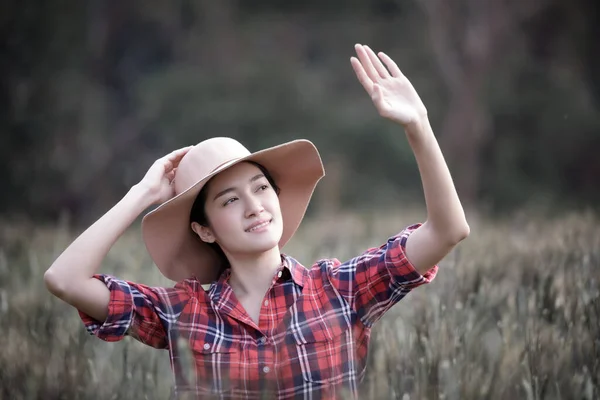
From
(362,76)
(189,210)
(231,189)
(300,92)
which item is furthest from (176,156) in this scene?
(300,92)

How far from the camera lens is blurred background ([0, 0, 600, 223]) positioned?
11.6 m

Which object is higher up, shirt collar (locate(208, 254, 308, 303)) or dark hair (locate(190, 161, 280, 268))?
dark hair (locate(190, 161, 280, 268))

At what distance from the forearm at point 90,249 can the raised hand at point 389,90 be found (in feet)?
2.26

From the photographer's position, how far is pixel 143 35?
14.3 m

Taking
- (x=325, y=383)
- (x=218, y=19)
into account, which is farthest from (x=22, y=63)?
(x=325, y=383)

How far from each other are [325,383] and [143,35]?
12.6 metres

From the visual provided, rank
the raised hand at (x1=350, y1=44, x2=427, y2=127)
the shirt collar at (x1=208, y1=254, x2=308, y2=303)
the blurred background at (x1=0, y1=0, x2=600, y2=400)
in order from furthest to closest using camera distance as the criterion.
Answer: the blurred background at (x1=0, y1=0, x2=600, y2=400) < the shirt collar at (x1=208, y1=254, x2=308, y2=303) < the raised hand at (x1=350, y1=44, x2=427, y2=127)

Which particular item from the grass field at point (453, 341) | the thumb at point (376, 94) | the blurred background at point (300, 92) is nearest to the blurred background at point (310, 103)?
the blurred background at point (300, 92)

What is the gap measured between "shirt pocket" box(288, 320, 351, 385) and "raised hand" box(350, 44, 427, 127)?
0.56 meters

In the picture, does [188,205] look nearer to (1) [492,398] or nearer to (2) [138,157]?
(1) [492,398]

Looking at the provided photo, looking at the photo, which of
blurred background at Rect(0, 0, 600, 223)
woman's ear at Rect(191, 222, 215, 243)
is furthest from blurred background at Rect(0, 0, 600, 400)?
woman's ear at Rect(191, 222, 215, 243)

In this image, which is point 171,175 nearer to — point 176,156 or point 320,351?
point 176,156

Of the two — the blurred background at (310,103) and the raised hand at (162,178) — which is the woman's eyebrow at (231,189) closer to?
the raised hand at (162,178)

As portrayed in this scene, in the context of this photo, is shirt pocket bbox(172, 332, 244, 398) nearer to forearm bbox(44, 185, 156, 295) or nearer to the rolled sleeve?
the rolled sleeve
